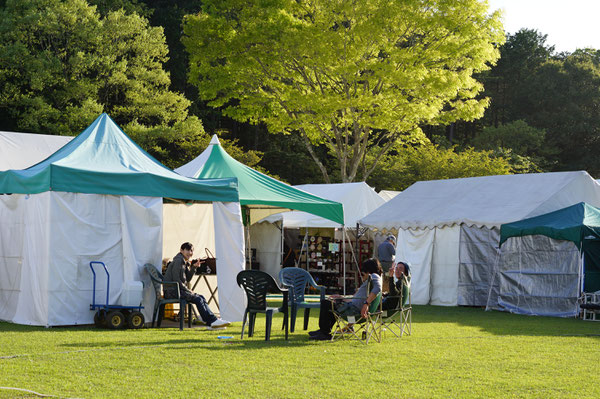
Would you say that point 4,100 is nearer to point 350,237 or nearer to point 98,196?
point 350,237

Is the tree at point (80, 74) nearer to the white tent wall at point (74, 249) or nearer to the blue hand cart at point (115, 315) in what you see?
the white tent wall at point (74, 249)

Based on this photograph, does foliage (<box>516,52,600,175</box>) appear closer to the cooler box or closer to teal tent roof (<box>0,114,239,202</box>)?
teal tent roof (<box>0,114,239,202</box>)

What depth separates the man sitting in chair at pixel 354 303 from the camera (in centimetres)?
1005

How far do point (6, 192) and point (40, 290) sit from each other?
1.87 m

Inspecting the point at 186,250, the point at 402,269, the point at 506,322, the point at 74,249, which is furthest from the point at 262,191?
the point at 506,322

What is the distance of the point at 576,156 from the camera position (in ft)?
153

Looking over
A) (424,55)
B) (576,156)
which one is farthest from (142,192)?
(576,156)

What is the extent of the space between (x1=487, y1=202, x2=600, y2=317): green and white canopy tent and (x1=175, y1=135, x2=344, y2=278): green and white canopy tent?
4.31m

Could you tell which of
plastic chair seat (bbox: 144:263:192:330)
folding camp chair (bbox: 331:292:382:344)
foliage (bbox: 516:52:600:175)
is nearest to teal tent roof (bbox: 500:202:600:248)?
folding camp chair (bbox: 331:292:382:344)

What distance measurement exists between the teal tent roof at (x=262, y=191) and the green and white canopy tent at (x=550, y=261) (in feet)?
14.3

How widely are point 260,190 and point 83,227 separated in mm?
3717

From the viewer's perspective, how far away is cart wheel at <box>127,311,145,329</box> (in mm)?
11250

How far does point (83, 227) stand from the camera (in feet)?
38.0

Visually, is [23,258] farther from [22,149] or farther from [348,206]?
[348,206]
